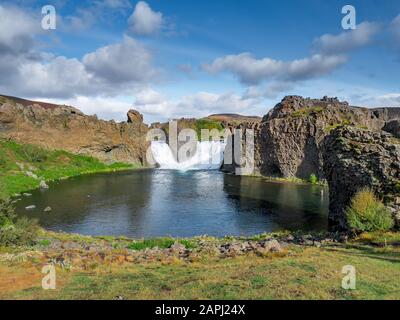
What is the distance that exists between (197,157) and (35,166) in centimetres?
5414

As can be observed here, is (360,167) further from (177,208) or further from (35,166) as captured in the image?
(35,166)

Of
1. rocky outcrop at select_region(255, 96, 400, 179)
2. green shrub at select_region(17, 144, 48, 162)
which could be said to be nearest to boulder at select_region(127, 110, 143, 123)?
green shrub at select_region(17, 144, 48, 162)

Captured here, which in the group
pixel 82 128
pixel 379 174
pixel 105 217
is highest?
pixel 82 128

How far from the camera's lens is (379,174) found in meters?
41.1

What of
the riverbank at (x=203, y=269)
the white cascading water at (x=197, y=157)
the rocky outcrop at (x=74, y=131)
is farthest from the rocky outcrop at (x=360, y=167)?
the rocky outcrop at (x=74, y=131)

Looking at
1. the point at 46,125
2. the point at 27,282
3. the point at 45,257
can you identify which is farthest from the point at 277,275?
the point at 46,125

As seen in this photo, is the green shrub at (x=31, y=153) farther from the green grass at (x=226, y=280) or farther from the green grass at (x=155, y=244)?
the green grass at (x=226, y=280)

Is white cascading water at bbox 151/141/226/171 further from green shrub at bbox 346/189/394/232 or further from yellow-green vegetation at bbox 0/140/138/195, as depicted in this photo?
green shrub at bbox 346/189/394/232

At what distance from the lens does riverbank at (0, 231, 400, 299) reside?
664 inches

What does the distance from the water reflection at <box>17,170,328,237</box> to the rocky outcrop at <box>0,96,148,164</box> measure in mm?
34582

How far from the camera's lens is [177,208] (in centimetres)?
5534
